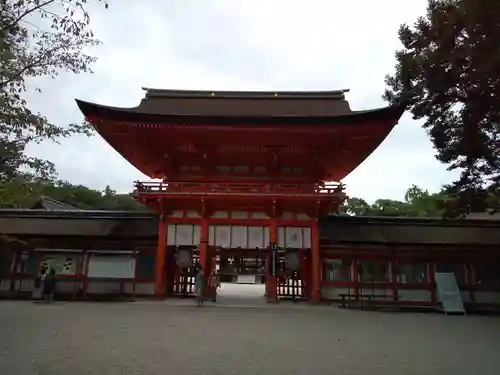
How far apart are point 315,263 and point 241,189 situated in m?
4.29

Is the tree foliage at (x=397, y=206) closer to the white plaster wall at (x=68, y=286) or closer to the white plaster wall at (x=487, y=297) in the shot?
the white plaster wall at (x=487, y=297)

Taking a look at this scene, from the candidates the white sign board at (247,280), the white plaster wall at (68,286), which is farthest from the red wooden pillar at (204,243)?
the white sign board at (247,280)

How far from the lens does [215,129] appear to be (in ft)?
54.5

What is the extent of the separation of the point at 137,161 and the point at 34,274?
258 inches

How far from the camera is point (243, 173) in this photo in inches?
731

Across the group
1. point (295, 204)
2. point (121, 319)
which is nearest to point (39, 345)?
point (121, 319)

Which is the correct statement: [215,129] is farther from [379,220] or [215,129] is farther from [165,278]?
[379,220]

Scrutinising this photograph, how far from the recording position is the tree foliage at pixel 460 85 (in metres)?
8.84

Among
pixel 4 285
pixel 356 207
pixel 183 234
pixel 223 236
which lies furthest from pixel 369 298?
pixel 356 207

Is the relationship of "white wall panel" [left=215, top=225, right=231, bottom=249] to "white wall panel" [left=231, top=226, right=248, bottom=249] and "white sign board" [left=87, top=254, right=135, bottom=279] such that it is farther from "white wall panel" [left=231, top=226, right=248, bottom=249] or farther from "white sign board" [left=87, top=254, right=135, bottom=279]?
"white sign board" [left=87, top=254, right=135, bottom=279]

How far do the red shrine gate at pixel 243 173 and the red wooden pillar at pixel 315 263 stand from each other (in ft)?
0.13

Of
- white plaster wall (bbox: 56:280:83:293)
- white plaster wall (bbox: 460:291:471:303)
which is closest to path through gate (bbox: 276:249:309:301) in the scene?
white plaster wall (bbox: 460:291:471:303)

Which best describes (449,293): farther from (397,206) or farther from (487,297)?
(397,206)

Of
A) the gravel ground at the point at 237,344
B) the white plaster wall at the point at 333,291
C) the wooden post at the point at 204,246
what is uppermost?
the wooden post at the point at 204,246
